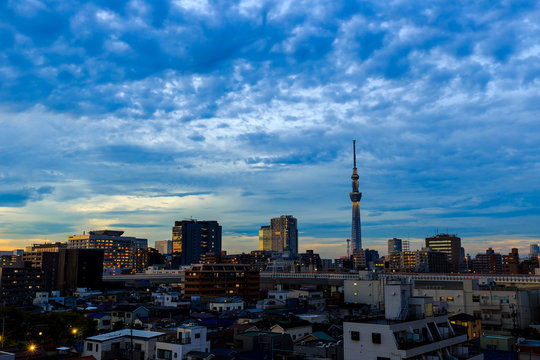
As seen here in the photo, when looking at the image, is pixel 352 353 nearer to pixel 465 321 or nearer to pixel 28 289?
pixel 465 321

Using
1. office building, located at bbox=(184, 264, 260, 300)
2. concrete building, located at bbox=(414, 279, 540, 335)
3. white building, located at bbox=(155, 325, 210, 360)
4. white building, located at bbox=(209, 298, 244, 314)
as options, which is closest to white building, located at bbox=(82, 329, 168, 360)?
white building, located at bbox=(155, 325, 210, 360)

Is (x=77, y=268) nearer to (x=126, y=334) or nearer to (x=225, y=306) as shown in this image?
(x=225, y=306)

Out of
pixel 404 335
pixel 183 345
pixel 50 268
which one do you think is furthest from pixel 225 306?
pixel 50 268

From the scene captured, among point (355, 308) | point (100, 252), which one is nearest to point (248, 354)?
point (355, 308)

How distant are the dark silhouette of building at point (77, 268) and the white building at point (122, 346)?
12039cm

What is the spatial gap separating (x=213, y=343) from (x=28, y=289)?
99.4 meters

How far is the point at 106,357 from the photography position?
4322cm

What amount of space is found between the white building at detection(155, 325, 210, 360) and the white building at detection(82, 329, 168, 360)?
3.18 ft

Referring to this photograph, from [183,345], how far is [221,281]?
76940mm

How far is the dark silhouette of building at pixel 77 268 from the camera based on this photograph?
15638 centimetres

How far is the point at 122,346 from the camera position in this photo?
44344 millimetres

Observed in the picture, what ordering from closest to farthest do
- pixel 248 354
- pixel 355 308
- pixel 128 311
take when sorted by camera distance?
1. pixel 248 354
2. pixel 128 311
3. pixel 355 308

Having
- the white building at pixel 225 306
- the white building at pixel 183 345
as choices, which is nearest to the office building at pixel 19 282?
the white building at pixel 225 306

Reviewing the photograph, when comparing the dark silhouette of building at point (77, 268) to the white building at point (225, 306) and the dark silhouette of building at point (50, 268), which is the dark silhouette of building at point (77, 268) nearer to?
the dark silhouette of building at point (50, 268)
